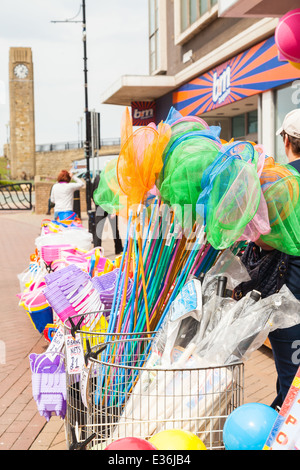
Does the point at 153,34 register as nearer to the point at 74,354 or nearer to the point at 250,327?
the point at 74,354

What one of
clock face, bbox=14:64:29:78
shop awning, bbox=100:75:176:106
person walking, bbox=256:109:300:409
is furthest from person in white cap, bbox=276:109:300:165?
clock face, bbox=14:64:29:78

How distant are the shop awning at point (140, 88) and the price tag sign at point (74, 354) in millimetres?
10767

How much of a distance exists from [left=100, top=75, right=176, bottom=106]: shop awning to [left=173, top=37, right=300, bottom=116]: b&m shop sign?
47cm

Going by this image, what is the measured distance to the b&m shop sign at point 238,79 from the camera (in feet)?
25.6

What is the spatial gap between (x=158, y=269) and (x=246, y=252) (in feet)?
1.43

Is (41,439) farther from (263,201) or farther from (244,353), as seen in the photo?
(263,201)

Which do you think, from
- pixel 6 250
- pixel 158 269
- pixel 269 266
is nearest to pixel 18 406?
pixel 158 269

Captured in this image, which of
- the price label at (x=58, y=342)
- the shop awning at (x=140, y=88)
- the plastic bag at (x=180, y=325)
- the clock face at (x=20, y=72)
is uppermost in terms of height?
the clock face at (x=20, y=72)

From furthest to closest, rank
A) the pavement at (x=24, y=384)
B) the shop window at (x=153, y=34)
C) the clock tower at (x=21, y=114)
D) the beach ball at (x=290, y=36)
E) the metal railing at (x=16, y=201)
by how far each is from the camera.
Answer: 1. the clock tower at (x=21, y=114)
2. the metal railing at (x=16, y=201)
3. the shop window at (x=153, y=34)
4. the beach ball at (x=290, y=36)
5. the pavement at (x=24, y=384)

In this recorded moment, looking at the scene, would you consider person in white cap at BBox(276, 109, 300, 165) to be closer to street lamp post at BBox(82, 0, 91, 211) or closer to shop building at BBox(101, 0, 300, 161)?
shop building at BBox(101, 0, 300, 161)

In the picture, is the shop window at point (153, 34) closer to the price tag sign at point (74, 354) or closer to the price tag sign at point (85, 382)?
the price tag sign at point (74, 354)

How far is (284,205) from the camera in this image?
7.07ft

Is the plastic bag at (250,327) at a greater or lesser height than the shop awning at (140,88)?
lesser

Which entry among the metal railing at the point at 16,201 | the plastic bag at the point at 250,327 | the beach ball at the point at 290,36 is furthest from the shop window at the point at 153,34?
the metal railing at the point at 16,201
